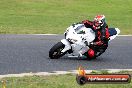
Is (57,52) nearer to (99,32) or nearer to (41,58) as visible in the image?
(41,58)

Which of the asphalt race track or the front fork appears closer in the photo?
the asphalt race track

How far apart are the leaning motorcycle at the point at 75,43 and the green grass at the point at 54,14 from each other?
609cm

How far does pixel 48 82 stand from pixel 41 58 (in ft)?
13.0

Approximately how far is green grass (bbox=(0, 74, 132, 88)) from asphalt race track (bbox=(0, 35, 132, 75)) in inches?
47.4

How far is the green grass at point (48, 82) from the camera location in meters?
9.31

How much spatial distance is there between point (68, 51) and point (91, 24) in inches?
38.1

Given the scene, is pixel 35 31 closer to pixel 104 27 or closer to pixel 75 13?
pixel 104 27

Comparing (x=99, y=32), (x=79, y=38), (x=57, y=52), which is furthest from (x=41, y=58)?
(x=99, y=32)

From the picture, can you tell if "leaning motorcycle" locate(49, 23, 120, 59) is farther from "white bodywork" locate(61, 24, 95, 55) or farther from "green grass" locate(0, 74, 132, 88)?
"green grass" locate(0, 74, 132, 88)

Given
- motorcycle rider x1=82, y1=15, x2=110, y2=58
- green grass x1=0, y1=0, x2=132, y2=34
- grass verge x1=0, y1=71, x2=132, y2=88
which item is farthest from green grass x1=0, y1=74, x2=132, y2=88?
green grass x1=0, y1=0, x2=132, y2=34

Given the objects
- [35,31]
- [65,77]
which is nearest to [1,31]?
[35,31]

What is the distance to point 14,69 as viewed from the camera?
12.0 metres

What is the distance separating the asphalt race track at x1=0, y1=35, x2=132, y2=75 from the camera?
1245 cm

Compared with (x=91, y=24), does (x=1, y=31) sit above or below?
below
